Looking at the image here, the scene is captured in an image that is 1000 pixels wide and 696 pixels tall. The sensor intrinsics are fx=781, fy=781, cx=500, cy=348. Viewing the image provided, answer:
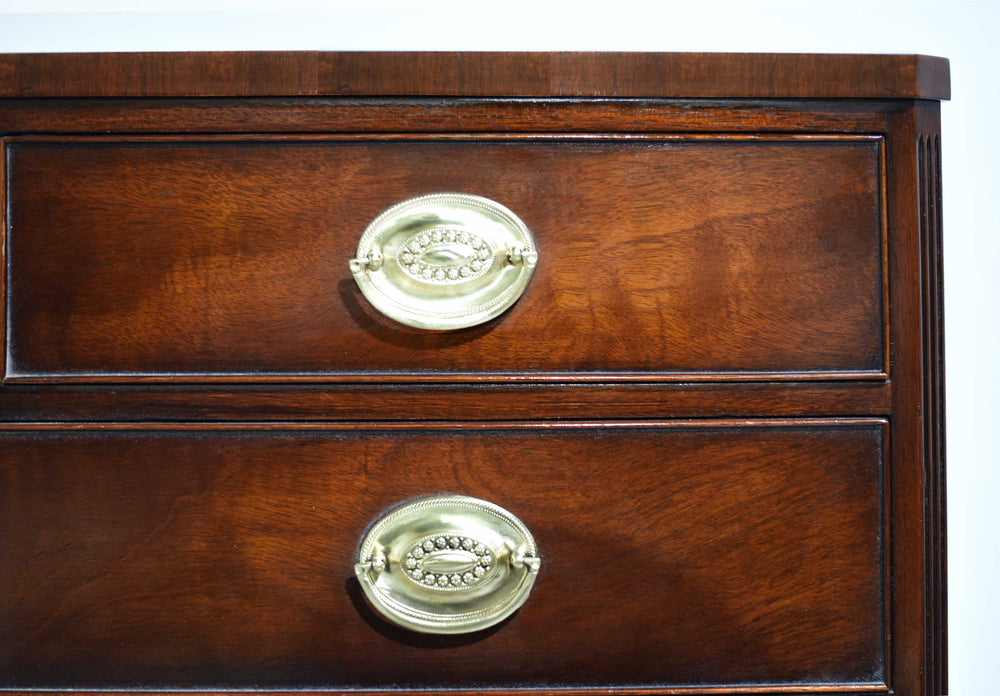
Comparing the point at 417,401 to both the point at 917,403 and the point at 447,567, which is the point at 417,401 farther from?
the point at 917,403

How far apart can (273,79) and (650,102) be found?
20 centimetres

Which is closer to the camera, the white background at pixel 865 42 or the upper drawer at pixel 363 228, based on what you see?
the upper drawer at pixel 363 228

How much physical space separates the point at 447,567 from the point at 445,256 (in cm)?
16

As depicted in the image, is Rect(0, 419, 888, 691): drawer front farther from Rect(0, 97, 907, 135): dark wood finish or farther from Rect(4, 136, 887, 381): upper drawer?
Rect(0, 97, 907, 135): dark wood finish

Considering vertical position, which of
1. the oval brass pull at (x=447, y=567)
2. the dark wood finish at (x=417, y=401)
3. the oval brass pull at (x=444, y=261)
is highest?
the oval brass pull at (x=444, y=261)

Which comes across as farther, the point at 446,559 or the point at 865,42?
the point at 865,42

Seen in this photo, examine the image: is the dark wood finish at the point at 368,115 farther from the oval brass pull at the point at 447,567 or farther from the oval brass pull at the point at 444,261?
the oval brass pull at the point at 447,567

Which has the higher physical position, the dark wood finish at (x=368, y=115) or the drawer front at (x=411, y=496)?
the dark wood finish at (x=368, y=115)

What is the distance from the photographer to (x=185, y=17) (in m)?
0.78

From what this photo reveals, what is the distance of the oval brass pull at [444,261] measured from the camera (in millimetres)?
407

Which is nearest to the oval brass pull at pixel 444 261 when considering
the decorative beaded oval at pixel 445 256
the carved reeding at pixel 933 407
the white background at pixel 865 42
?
the decorative beaded oval at pixel 445 256

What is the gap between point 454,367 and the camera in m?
0.42

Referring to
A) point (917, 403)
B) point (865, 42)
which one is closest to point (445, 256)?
point (917, 403)

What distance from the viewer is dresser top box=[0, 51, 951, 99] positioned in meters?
0.41
